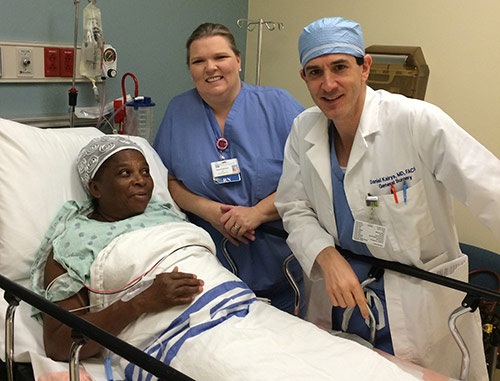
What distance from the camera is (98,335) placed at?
1205 millimetres

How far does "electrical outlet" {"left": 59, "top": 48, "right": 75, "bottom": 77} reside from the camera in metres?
2.48

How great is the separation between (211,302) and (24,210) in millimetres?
738

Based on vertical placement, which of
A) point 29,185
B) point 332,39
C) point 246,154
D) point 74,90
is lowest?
point 29,185

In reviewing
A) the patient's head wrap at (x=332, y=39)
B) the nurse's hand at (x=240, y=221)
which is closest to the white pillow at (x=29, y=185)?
the nurse's hand at (x=240, y=221)

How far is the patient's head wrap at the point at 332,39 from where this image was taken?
1589 millimetres

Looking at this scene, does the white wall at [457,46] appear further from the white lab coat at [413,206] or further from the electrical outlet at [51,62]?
the electrical outlet at [51,62]

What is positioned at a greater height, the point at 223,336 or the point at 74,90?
the point at 74,90

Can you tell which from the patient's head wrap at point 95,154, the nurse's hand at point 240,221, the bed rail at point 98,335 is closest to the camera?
the bed rail at point 98,335

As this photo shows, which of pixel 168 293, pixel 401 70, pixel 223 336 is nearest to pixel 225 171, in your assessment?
pixel 168 293

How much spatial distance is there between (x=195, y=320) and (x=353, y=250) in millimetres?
605

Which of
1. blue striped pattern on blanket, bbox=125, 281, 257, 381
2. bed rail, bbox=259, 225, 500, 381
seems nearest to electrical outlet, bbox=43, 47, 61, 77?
blue striped pattern on blanket, bbox=125, 281, 257, 381

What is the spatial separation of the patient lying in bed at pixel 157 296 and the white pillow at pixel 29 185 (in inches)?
2.3

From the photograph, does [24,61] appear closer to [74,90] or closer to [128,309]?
[74,90]

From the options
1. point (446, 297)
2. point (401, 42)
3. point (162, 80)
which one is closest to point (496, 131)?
point (401, 42)
